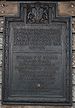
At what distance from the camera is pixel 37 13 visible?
Answer: 6473 millimetres

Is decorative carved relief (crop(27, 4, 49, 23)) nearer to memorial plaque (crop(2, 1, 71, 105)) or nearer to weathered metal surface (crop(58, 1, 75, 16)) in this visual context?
memorial plaque (crop(2, 1, 71, 105))

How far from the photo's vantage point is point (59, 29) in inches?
253

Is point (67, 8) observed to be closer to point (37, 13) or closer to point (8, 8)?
point (37, 13)

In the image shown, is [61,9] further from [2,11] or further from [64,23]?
[2,11]

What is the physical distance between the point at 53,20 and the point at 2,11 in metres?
1.01

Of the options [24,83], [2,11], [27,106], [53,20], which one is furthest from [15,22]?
[27,106]

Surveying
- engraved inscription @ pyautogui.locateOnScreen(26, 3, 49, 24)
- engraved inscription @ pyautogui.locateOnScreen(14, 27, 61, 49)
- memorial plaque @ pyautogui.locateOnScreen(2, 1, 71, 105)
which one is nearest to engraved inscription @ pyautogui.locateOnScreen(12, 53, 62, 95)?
memorial plaque @ pyautogui.locateOnScreen(2, 1, 71, 105)

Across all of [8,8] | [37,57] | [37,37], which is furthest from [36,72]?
[8,8]

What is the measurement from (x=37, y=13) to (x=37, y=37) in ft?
1.54

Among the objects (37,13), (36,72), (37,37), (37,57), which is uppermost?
(37,13)

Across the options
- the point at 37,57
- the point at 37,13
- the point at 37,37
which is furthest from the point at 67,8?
the point at 37,57

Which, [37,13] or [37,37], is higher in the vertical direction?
[37,13]

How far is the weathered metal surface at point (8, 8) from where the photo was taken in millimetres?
6496

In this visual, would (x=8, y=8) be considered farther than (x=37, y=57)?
Yes
